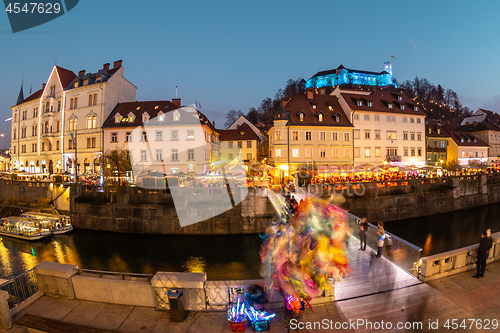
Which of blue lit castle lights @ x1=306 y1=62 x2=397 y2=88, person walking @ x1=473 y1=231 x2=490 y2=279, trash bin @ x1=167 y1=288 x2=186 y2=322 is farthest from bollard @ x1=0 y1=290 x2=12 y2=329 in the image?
blue lit castle lights @ x1=306 y1=62 x2=397 y2=88

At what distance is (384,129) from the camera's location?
38625 millimetres

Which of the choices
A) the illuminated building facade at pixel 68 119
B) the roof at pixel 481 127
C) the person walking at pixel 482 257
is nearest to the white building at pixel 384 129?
the roof at pixel 481 127

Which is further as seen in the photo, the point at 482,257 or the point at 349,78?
the point at 349,78

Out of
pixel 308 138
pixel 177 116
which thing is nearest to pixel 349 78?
pixel 308 138

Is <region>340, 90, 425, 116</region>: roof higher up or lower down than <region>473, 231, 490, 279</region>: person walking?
higher up

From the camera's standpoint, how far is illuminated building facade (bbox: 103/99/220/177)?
36.5m

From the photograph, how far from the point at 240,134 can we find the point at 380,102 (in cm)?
2493

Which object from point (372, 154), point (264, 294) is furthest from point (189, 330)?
point (372, 154)

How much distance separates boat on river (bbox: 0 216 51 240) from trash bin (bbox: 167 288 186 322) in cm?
2456

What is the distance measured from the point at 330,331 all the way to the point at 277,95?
89.8m

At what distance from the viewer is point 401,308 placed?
20.4 feet

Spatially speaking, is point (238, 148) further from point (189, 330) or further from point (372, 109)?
point (189, 330)

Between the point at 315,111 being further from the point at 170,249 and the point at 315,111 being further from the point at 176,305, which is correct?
the point at 176,305

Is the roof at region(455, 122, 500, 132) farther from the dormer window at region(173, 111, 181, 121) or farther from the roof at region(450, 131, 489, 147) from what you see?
the dormer window at region(173, 111, 181, 121)
